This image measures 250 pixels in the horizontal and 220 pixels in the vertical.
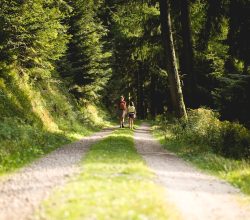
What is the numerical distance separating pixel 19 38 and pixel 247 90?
9735mm

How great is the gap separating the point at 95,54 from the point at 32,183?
76.3ft

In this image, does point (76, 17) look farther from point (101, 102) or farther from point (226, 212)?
point (226, 212)

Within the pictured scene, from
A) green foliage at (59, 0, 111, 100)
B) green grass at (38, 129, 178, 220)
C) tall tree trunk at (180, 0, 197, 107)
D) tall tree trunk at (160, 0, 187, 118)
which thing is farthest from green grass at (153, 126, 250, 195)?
green foliage at (59, 0, 111, 100)

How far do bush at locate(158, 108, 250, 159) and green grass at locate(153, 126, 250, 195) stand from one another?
1.70ft

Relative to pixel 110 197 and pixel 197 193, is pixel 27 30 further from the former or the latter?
pixel 110 197

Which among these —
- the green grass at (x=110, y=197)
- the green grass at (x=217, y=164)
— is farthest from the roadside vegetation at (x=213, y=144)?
the green grass at (x=110, y=197)

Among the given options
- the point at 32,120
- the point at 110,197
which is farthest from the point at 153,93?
the point at 110,197

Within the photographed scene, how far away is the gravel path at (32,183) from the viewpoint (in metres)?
8.38

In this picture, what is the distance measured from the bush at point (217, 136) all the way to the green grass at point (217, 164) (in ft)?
1.70

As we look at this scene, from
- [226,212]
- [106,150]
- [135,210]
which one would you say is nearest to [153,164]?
[106,150]

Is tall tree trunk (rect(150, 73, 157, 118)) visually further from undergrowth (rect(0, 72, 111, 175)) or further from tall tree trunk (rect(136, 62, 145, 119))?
undergrowth (rect(0, 72, 111, 175))

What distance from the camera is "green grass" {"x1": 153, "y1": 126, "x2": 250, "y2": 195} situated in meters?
12.5

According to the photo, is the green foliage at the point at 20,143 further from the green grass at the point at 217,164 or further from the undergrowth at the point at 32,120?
the green grass at the point at 217,164

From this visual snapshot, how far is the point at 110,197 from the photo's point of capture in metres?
8.73
